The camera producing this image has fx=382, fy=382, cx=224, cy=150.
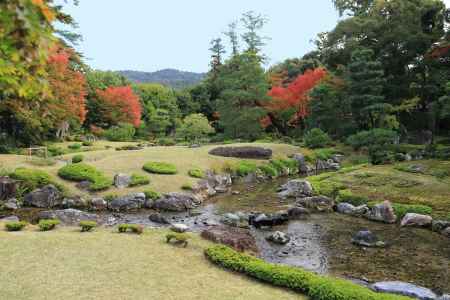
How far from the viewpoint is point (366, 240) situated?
13.5 meters

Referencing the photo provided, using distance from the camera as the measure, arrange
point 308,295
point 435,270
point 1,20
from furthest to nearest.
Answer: point 435,270, point 308,295, point 1,20

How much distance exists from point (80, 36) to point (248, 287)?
54530mm

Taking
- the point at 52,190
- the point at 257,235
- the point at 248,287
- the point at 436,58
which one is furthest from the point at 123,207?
the point at 436,58

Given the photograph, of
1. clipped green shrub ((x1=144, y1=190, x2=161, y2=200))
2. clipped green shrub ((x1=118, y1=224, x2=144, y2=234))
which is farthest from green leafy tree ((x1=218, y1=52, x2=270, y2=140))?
clipped green shrub ((x1=118, y1=224, x2=144, y2=234))

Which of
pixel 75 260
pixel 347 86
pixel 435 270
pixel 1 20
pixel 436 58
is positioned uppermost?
pixel 436 58

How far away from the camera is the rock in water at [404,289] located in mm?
9141

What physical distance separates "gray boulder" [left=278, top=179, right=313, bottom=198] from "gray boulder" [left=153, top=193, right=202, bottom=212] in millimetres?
5081

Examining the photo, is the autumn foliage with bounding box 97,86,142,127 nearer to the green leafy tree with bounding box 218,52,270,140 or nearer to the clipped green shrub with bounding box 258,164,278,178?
the green leafy tree with bounding box 218,52,270,140

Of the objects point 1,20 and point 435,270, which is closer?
point 1,20

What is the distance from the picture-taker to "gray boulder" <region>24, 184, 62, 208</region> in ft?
61.4

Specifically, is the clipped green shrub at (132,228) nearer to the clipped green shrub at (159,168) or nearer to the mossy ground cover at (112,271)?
the mossy ground cover at (112,271)

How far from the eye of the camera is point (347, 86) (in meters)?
33.8

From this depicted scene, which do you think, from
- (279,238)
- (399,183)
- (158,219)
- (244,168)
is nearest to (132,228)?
(158,219)

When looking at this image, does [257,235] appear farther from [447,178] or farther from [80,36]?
[80,36]
